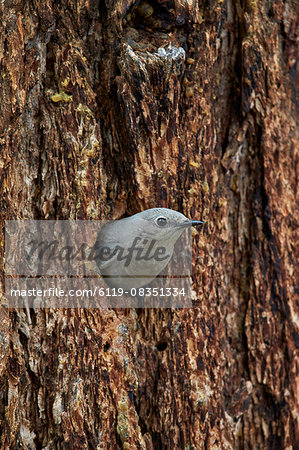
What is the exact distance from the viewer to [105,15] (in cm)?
301

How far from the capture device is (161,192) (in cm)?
309

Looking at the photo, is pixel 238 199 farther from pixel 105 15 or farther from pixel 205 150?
pixel 105 15

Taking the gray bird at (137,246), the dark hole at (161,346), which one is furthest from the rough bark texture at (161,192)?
the gray bird at (137,246)

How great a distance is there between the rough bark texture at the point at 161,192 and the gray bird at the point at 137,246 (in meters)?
0.15

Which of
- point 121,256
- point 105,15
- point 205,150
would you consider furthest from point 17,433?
point 105,15

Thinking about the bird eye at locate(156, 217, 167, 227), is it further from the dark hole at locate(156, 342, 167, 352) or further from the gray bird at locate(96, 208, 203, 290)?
the dark hole at locate(156, 342, 167, 352)

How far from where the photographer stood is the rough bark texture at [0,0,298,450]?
2.76m

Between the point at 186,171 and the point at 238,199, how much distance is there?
0.51 meters

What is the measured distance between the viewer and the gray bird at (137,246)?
297cm

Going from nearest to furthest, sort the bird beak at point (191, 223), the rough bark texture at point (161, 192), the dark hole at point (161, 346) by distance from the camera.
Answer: the rough bark texture at point (161, 192), the bird beak at point (191, 223), the dark hole at point (161, 346)

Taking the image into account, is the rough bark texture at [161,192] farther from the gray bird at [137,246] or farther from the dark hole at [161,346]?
the gray bird at [137,246]

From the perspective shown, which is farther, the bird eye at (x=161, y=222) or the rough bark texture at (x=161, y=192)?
the bird eye at (x=161, y=222)

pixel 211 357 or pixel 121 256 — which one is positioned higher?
pixel 121 256

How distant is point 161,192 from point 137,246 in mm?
394
